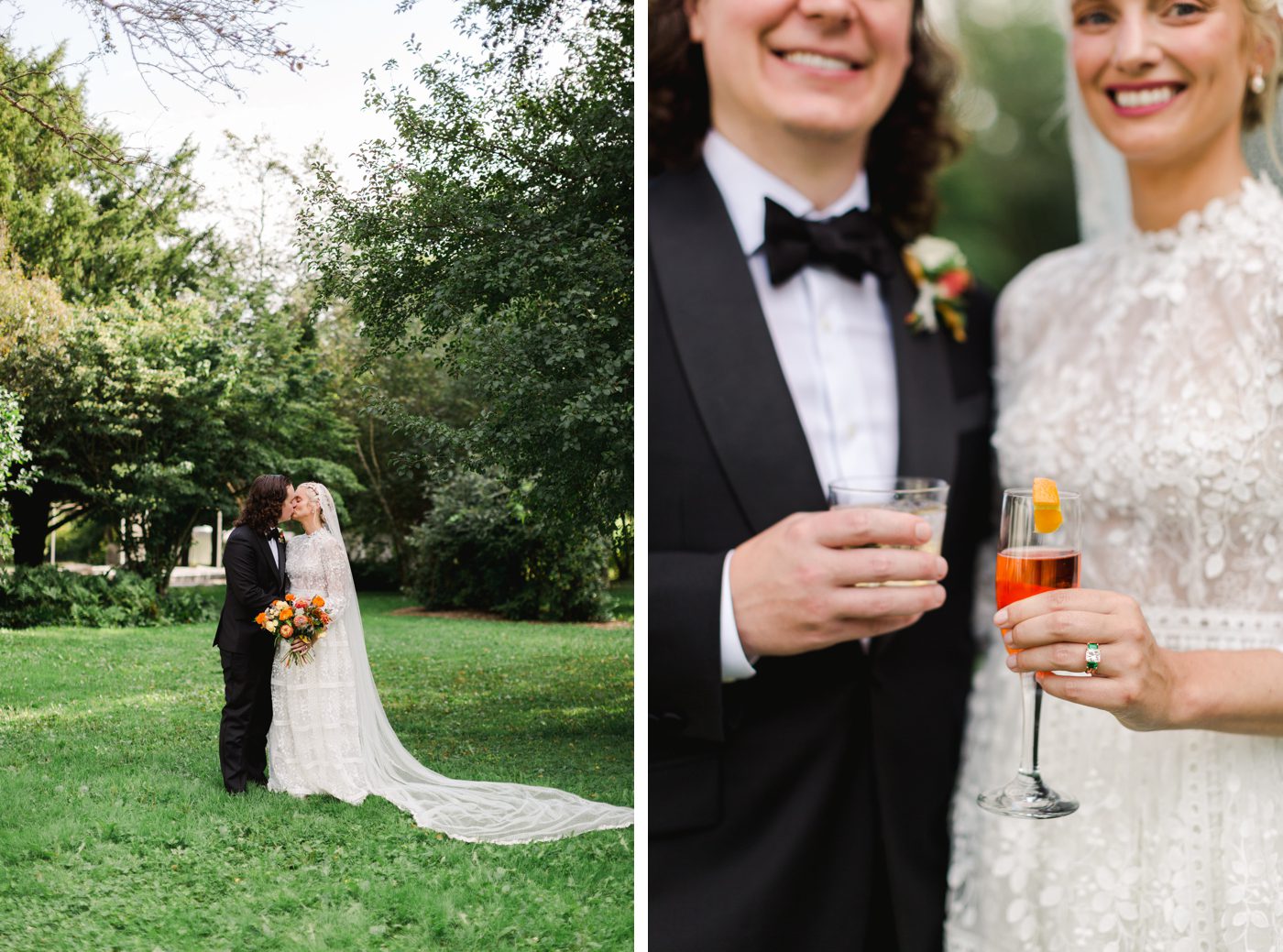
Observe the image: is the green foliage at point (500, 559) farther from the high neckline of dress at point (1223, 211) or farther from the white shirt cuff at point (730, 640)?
the high neckline of dress at point (1223, 211)

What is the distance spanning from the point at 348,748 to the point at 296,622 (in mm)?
542

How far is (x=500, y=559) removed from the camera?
4895mm

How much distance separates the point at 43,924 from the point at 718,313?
307cm

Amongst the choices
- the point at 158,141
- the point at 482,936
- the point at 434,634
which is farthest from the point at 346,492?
the point at 482,936

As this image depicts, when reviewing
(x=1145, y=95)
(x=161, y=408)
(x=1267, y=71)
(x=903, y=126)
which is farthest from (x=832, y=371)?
(x=161, y=408)

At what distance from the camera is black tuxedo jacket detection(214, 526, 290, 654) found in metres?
3.95

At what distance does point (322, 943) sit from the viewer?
3496mm

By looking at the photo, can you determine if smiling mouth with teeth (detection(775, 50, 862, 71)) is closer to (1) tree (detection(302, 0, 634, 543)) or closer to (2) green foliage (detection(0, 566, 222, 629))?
(1) tree (detection(302, 0, 634, 543))

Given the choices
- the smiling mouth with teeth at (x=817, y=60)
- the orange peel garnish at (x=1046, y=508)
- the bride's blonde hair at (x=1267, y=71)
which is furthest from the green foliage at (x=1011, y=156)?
the orange peel garnish at (x=1046, y=508)

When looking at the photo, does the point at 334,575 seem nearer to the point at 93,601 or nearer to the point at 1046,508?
the point at 93,601

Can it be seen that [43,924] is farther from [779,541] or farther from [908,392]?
[908,392]

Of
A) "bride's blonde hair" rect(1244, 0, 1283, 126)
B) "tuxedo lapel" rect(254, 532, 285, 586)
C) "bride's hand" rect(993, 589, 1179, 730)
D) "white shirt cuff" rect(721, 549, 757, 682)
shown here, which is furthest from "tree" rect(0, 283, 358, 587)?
"bride's blonde hair" rect(1244, 0, 1283, 126)

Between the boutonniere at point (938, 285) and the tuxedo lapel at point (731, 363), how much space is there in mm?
312

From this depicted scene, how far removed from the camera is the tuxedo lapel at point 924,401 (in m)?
2.07
